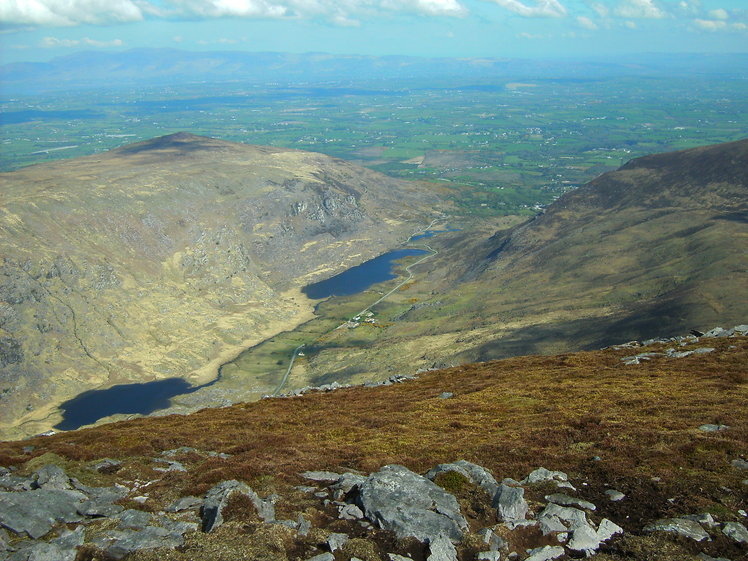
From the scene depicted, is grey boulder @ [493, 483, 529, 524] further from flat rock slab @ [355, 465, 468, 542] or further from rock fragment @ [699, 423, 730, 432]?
rock fragment @ [699, 423, 730, 432]

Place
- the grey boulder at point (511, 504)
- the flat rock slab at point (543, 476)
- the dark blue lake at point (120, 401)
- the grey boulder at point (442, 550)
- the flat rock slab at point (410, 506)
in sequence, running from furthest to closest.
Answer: the dark blue lake at point (120, 401)
the flat rock slab at point (543, 476)
the grey boulder at point (511, 504)
the flat rock slab at point (410, 506)
the grey boulder at point (442, 550)

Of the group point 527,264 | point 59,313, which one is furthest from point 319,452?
point 527,264

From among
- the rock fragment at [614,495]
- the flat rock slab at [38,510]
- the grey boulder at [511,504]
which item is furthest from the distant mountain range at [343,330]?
the flat rock slab at [38,510]

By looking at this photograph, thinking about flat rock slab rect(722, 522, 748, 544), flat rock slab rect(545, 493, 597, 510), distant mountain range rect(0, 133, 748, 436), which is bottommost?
distant mountain range rect(0, 133, 748, 436)

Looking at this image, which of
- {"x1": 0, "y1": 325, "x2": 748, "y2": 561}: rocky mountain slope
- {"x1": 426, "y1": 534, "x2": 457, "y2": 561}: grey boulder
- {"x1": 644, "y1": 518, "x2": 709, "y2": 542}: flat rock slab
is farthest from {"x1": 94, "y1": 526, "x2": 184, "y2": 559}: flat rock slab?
{"x1": 644, "y1": 518, "x2": 709, "y2": 542}: flat rock slab

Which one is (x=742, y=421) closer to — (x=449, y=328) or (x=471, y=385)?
(x=471, y=385)

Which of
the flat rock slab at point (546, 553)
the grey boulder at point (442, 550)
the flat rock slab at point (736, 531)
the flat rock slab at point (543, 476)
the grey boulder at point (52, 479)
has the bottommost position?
the grey boulder at point (52, 479)

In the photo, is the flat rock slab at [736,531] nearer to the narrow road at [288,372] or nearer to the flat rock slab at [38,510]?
the flat rock slab at [38,510]

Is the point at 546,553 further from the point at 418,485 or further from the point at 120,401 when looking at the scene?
the point at 120,401
